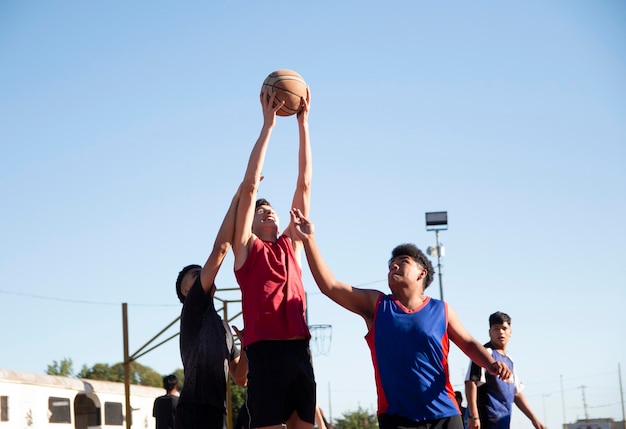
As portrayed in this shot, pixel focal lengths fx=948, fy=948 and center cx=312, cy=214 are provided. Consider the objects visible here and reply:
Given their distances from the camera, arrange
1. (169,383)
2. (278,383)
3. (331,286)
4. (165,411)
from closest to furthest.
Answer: (278,383) → (331,286) → (165,411) → (169,383)

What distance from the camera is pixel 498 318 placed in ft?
34.3

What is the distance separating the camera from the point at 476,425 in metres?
9.59

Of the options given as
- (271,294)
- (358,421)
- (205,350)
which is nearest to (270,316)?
(271,294)

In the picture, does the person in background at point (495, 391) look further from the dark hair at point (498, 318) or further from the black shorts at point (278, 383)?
the black shorts at point (278, 383)

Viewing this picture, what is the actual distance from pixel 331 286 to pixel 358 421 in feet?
235

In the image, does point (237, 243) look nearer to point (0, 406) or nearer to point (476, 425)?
point (476, 425)

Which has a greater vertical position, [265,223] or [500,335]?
[265,223]

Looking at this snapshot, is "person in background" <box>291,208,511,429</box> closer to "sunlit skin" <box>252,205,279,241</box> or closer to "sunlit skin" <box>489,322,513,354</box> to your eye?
"sunlit skin" <box>252,205,279,241</box>

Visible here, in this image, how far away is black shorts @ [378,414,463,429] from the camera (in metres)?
6.62

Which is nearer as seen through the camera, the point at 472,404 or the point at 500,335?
the point at 472,404

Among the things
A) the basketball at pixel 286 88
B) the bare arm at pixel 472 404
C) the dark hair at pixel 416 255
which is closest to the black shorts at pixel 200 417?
the dark hair at pixel 416 255

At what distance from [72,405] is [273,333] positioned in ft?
105

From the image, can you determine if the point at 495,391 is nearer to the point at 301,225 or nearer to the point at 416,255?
the point at 416,255

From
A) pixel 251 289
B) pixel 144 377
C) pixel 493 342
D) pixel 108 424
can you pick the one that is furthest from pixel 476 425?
pixel 144 377
